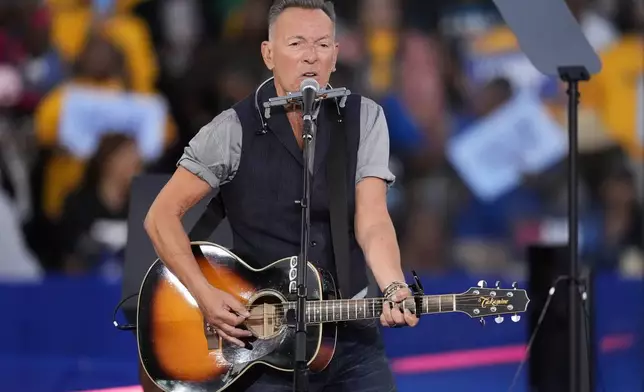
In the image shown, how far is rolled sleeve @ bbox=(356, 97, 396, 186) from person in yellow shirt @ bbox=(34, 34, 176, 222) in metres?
4.47

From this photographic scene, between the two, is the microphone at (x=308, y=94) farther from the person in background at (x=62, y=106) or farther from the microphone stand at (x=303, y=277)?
the person in background at (x=62, y=106)

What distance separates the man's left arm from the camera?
389 centimetres

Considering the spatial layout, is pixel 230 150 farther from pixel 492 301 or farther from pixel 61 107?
pixel 61 107

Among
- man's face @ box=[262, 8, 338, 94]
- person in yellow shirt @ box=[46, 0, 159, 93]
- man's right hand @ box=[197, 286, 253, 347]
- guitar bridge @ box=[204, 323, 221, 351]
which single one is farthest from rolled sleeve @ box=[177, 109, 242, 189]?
person in yellow shirt @ box=[46, 0, 159, 93]

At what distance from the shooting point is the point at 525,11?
15.6 ft

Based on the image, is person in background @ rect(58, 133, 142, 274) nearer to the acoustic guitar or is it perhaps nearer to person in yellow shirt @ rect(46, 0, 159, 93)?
person in yellow shirt @ rect(46, 0, 159, 93)

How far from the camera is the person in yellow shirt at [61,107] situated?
8414mm

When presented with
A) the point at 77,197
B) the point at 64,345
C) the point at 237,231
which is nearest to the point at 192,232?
the point at 237,231

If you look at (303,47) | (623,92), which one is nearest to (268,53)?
(303,47)

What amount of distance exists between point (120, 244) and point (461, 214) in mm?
2498

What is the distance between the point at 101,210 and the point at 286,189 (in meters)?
4.29

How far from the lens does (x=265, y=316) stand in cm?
403

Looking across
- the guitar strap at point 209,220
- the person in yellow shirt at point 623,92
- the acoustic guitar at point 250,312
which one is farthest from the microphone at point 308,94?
the person in yellow shirt at point 623,92

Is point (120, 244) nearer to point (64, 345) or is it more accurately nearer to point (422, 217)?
point (64, 345)
